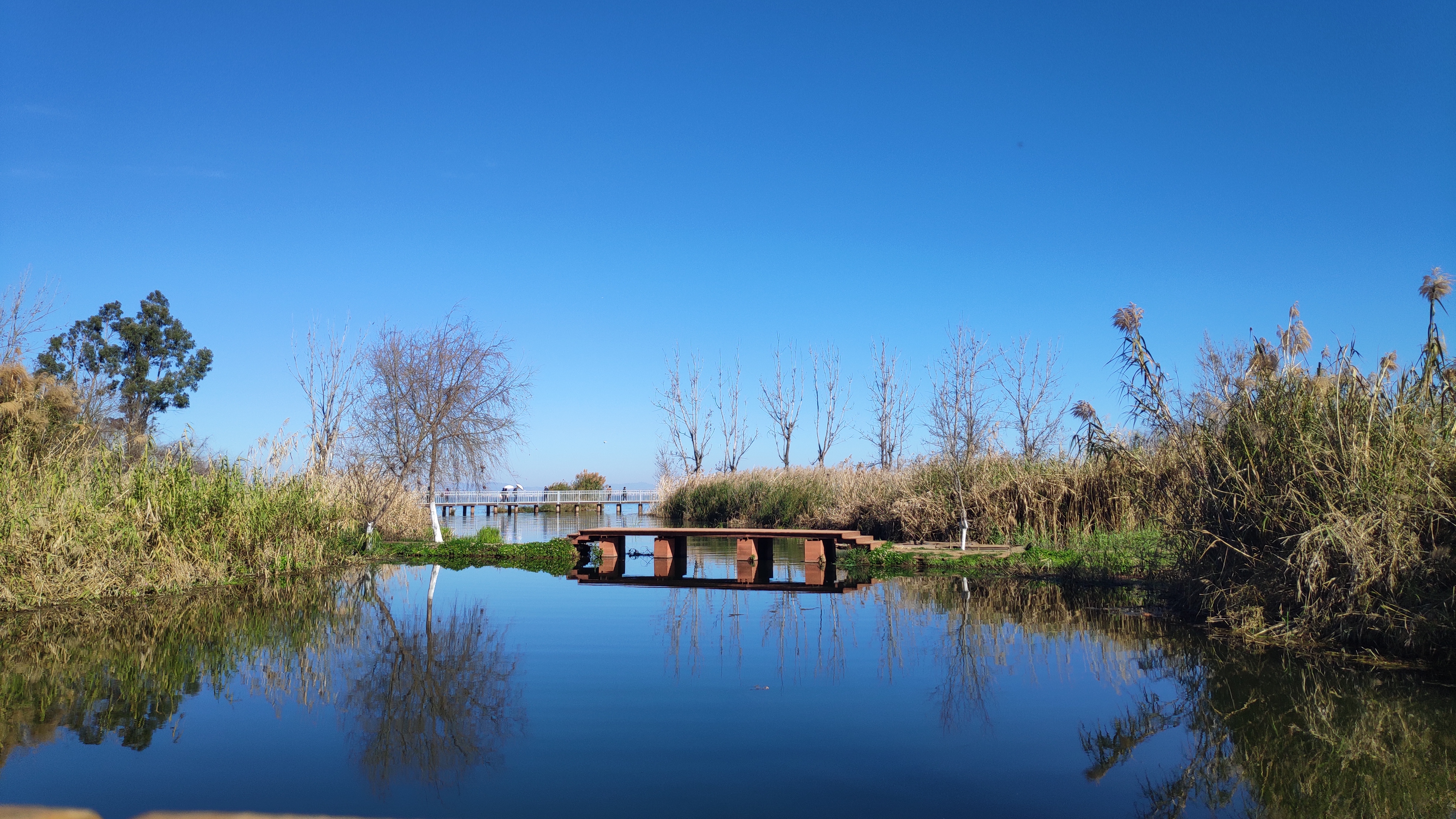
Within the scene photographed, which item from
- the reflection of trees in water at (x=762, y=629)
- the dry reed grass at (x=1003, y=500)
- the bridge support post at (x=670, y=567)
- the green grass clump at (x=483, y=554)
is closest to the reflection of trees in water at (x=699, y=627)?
the reflection of trees in water at (x=762, y=629)

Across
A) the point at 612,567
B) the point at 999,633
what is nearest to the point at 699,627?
the point at 999,633

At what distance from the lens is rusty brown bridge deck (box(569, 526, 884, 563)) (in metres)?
15.3

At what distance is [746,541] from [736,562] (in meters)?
0.58

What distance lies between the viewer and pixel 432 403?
1995 centimetres

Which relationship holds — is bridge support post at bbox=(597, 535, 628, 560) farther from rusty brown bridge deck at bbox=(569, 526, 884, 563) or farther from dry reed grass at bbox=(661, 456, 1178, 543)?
dry reed grass at bbox=(661, 456, 1178, 543)

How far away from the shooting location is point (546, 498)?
45.2 meters

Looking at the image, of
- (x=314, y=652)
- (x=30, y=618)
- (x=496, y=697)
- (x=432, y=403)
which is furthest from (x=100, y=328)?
(x=496, y=697)

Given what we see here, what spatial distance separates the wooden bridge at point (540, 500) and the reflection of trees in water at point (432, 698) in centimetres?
3428

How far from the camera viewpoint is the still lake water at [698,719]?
4312 mm

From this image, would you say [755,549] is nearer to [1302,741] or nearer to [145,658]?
[145,658]

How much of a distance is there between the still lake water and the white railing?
116 feet

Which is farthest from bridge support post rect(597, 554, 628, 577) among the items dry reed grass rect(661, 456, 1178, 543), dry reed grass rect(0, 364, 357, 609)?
dry reed grass rect(661, 456, 1178, 543)

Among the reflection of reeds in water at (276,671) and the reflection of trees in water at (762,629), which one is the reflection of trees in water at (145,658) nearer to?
the reflection of reeds in water at (276,671)

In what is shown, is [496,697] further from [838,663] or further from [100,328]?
[100,328]
